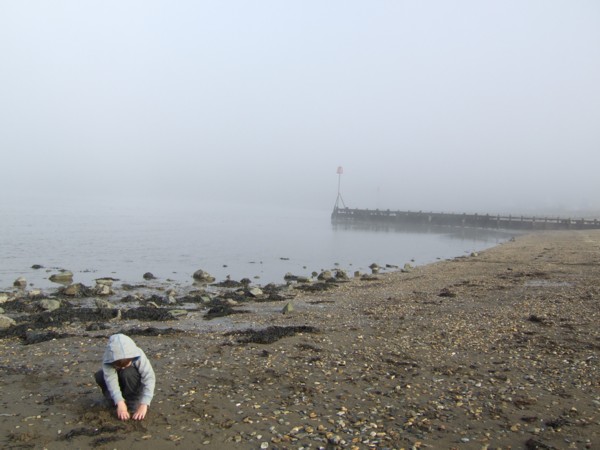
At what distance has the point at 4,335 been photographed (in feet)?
35.2

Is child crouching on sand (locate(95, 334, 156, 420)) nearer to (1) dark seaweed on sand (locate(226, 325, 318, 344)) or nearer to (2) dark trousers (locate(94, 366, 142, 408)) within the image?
(2) dark trousers (locate(94, 366, 142, 408))

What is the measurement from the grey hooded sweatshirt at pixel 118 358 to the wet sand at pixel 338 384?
35 cm

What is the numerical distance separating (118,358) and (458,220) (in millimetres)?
101017

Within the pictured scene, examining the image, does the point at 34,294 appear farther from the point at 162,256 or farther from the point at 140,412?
the point at 162,256

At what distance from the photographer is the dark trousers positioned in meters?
5.96

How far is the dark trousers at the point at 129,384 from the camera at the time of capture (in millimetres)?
5961

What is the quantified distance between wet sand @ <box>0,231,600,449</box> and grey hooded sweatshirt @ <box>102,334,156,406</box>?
35 cm

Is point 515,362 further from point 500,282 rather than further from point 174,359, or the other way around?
point 500,282

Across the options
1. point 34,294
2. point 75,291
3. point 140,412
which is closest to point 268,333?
point 140,412

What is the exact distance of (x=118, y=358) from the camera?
5.75 metres

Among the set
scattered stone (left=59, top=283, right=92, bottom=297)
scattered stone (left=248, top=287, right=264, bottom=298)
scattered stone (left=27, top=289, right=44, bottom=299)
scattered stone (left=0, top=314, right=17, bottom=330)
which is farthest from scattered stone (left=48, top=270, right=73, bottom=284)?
scattered stone (left=0, top=314, right=17, bottom=330)

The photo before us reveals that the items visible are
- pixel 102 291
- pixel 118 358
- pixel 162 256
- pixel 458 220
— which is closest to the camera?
pixel 118 358

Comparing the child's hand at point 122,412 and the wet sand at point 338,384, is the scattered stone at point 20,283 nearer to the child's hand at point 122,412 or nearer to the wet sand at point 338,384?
the wet sand at point 338,384

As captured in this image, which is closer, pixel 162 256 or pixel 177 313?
pixel 177 313
